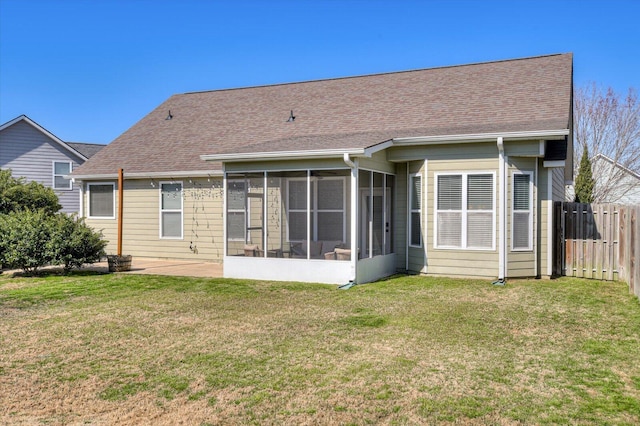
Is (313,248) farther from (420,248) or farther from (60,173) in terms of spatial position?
(60,173)

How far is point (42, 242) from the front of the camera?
486 inches

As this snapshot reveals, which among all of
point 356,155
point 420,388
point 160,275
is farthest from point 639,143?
point 420,388

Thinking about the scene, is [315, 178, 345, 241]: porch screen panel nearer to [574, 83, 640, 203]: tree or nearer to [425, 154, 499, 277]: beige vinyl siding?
[425, 154, 499, 277]: beige vinyl siding

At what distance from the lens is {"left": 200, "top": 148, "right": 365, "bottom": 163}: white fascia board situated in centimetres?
1038

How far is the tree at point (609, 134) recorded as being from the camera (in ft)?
95.7

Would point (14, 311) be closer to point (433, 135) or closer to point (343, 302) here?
point (343, 302)

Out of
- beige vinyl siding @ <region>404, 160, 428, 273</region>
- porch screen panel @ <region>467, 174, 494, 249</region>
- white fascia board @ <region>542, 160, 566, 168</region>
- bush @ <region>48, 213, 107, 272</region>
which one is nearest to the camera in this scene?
white fascia board @ <region>542, 160, 566, 168</region>

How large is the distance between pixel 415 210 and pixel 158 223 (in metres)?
7.88

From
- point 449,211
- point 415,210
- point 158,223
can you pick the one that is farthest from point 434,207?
point 158,223

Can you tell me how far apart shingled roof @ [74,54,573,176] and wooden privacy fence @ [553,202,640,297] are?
7.03 ft

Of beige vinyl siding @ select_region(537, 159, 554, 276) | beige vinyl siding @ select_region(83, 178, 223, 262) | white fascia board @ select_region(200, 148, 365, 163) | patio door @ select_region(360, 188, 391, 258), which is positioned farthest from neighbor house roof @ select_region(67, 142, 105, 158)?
beige vinyl siding @ select_region(537, 159, 554, 276)

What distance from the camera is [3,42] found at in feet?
67.4

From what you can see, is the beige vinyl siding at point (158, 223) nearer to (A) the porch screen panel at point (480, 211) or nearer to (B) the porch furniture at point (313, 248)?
(B) the porch furniture at point (313, 248)

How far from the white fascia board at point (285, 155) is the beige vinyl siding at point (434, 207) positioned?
227cm
